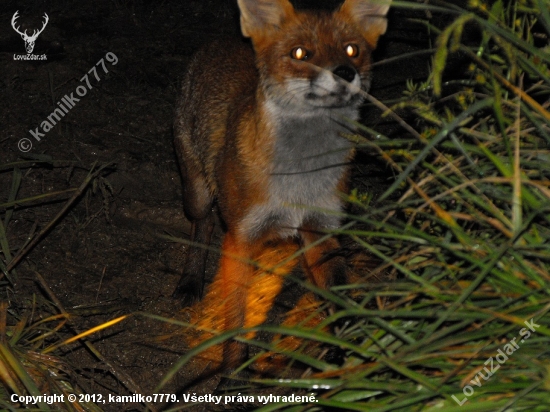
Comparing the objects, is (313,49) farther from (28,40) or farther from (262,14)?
(28,40)

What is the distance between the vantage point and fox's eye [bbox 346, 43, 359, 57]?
4.47m

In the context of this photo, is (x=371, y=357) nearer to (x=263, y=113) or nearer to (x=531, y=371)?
(x=531, y=371)

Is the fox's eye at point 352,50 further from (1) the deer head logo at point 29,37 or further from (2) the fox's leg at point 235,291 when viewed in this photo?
(1) the deer head logo at point 29,37

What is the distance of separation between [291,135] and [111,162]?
1.73m

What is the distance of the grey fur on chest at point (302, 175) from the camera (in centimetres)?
461

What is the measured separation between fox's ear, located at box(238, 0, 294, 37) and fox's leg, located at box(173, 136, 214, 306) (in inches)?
60.3

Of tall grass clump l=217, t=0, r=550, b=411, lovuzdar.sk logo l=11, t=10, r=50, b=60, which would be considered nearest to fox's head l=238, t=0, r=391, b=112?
tall grass clump l=217, t=0, r=550, b=411

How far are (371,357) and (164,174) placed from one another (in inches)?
157

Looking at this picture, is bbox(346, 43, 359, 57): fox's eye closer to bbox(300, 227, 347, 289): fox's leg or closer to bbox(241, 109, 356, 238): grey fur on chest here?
bbox(241, 109, 356, 238): grey fur on chest

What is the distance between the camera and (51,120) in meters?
6.69

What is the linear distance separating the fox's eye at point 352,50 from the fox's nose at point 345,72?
1.10 ft

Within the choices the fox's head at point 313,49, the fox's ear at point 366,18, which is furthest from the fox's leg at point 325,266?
the fox's ear at point 366,18

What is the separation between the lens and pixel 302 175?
15.4 ft
